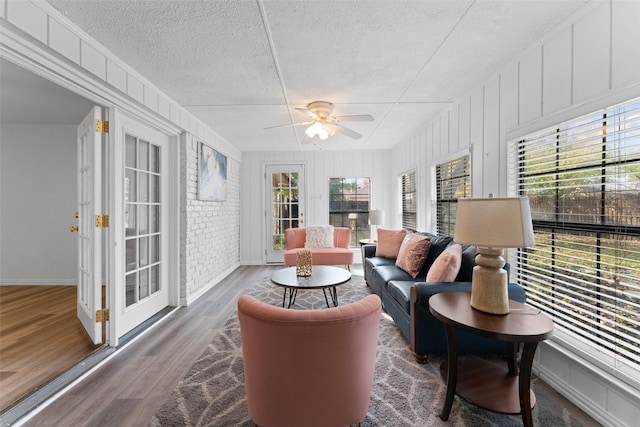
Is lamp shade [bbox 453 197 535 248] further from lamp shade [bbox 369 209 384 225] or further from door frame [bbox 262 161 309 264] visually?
door frame [bbox 262 161 309 264]

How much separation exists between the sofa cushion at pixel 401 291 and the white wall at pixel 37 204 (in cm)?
466

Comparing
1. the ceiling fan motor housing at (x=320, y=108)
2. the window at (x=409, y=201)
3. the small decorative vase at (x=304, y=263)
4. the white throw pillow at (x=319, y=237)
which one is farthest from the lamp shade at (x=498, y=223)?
the white throw pillow at (x=319, y=237)

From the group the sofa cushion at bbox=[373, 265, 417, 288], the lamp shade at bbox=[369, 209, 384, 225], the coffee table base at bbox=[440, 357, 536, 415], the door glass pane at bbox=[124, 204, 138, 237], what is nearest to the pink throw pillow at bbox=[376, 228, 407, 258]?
the sofa cushion at bbox=[373, 265, 417, 288]

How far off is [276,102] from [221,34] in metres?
1.23

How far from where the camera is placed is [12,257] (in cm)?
399

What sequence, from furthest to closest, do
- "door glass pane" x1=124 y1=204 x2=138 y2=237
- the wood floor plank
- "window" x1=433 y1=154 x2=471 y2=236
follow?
"window" x1=433 y1=154 x2=471 y2=236, "door glass pane" x1=124 y1=204 x2=138 y2=237, the wood floor plank

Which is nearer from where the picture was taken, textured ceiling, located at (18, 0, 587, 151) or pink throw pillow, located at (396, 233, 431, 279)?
textured ceiling, located at (18, 0, 587, 151)

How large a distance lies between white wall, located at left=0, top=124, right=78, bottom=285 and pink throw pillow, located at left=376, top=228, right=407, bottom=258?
4634 mm

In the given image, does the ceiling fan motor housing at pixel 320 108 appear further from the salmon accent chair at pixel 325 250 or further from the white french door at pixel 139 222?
the salmon accent chair at pixel 325 250

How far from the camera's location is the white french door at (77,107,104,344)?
230cm

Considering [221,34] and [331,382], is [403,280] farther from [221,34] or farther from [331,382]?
[221,34]

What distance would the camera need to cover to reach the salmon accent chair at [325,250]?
4594mm

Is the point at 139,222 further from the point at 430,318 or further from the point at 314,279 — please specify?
the point at 430,318

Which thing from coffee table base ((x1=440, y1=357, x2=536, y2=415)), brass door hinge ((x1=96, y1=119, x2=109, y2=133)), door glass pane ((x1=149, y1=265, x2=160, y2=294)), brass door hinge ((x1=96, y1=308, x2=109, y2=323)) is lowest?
coffee table base ((x1=440, y1=357, x2=536, y2=415))
